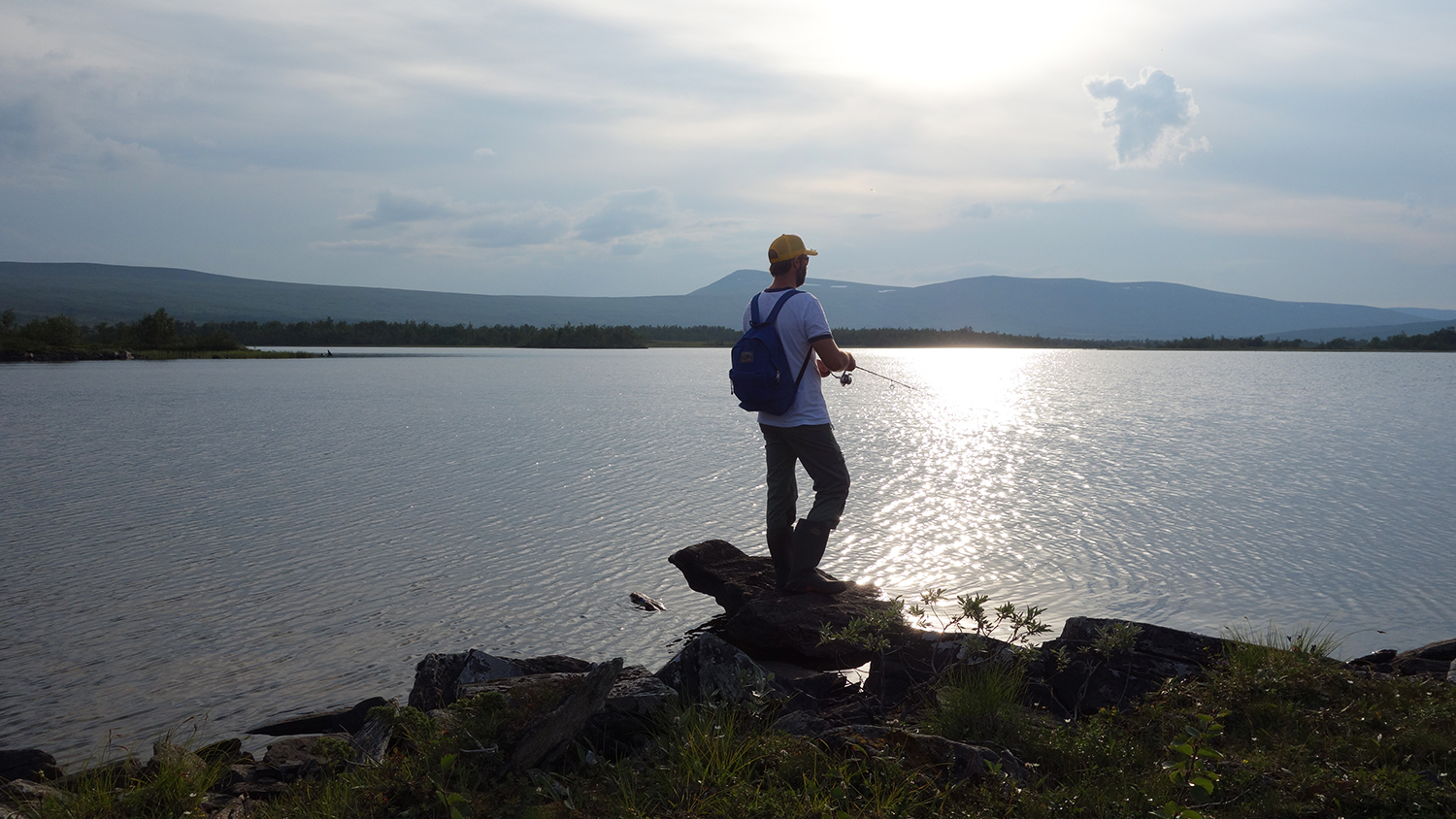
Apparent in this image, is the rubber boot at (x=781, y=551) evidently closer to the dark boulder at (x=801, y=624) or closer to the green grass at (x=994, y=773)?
the dark boulder at (x=801, y=624)

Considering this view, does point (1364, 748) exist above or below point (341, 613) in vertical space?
above

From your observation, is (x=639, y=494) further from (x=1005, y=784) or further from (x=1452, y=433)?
(x=1452, y=433)

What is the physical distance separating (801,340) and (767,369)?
36 centimetres

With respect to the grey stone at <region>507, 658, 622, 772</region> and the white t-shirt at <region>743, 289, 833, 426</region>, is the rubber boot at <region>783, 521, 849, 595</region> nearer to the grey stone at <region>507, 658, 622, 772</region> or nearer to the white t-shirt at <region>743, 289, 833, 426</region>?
the white t-shirt at <region>743, 289, 833, 426</region>

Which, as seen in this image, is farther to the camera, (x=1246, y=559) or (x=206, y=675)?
(x=1246, y=559)

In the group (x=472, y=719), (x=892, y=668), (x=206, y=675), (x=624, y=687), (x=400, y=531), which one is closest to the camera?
(x=472, y=719)

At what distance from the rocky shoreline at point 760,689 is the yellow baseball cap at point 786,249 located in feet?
8.87

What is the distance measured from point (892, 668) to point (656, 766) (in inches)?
93.6

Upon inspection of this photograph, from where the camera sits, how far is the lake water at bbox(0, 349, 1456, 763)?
7504 millimetres

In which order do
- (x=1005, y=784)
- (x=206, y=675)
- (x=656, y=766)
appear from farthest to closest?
(x=206, y=675) < (x=656, y=766) < (x=1005, y=784)

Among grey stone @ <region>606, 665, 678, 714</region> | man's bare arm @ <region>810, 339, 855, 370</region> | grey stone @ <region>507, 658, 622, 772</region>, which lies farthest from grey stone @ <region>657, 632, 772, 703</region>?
man's bare arm @ <region>810, 339, 855, 370</region>

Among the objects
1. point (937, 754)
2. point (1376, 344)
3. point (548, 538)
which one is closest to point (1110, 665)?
point (937, 754)

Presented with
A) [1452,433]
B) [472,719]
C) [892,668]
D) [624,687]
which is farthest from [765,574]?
[1452,433]

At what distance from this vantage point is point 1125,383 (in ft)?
174
